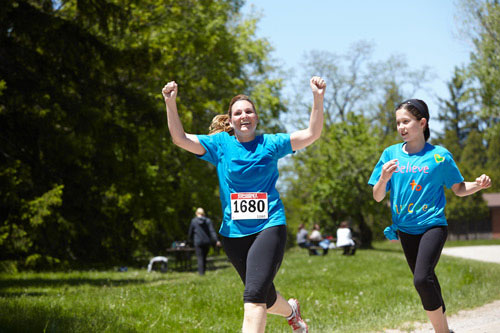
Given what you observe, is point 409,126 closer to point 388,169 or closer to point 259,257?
point 388,169

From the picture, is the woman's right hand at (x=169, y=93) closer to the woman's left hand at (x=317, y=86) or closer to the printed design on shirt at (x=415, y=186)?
the woman's left hand at (x=317, y=86)

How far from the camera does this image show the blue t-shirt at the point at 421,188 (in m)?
Result: 5.39

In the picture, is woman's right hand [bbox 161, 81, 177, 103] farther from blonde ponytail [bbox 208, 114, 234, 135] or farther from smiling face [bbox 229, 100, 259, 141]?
blonde ponytail [bbox 208, 114, 234, 135]

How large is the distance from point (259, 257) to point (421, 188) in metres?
1.59

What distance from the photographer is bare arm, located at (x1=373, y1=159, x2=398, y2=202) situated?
525 cm

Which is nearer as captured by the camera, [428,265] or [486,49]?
[428,265]

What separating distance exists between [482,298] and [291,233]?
4063cm

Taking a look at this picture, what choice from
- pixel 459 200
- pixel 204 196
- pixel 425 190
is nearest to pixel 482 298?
pixel 425 190

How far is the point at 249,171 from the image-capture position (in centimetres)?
492

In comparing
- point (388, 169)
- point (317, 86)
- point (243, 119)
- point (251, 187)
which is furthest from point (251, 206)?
point (388, 169)

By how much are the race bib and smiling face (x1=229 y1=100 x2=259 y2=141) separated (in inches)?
20.4

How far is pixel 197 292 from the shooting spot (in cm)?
961

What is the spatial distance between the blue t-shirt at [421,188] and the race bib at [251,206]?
1.30 meters

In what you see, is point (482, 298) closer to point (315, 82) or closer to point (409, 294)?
point (409, 294)
